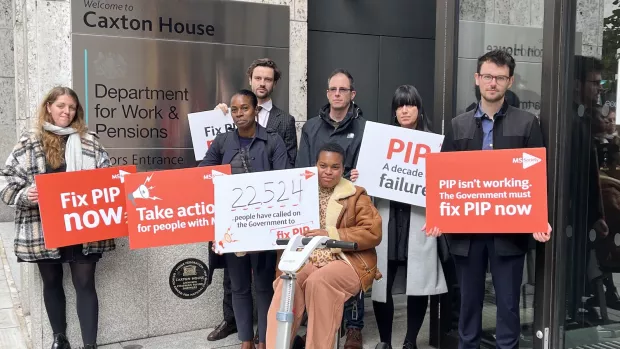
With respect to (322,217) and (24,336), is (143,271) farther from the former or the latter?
(322,217)

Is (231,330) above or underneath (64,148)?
underneath

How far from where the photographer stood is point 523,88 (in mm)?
4238

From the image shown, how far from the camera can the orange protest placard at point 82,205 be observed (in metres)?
4.29

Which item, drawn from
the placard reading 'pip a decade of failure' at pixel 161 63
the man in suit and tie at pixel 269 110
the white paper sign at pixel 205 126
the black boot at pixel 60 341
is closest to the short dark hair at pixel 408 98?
the man in suit and tie at pixel 269 110

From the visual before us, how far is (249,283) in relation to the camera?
4.65 metres

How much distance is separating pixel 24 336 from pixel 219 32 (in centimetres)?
312

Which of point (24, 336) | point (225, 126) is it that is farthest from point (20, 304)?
point (225, 126)

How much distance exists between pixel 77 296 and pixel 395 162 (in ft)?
8.17

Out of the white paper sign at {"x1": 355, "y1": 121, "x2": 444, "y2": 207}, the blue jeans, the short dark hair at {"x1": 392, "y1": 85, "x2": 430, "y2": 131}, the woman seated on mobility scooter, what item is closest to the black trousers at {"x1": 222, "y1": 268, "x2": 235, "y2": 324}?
the blue jeans

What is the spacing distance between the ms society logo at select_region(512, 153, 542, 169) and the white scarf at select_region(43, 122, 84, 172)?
9.60 ft

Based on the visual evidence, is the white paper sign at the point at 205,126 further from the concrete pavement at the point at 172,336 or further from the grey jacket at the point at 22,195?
the concrete pavement at the point at 172,336

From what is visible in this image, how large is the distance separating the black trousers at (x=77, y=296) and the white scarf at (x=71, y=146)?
2.34 ft

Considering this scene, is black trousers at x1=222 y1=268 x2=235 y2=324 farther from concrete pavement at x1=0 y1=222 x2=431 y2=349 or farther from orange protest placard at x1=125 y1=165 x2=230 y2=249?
orange protest placard at x1=125 y1=165 x2=230 y2=249

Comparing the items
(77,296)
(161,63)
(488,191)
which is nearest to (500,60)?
(488,191)
